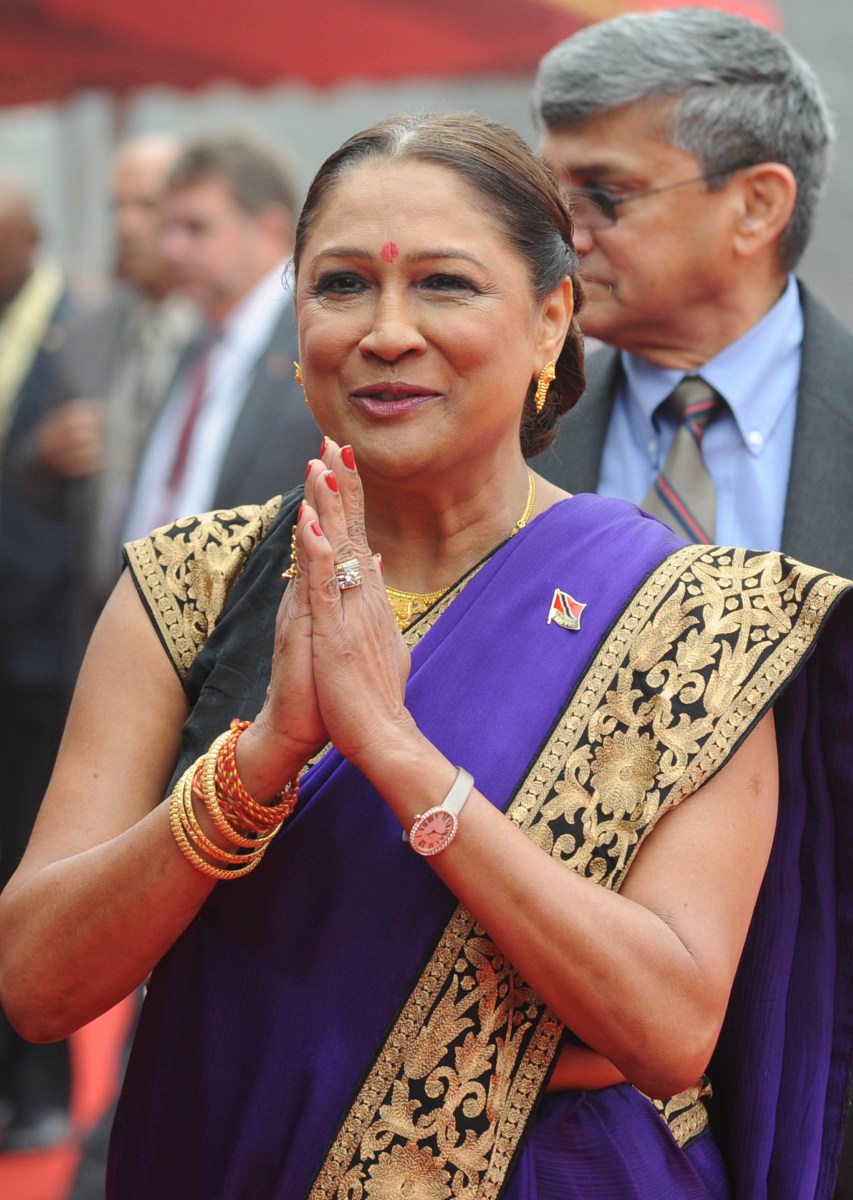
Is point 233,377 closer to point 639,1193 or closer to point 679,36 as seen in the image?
point 679,36

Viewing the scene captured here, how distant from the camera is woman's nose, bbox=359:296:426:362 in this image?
220cm

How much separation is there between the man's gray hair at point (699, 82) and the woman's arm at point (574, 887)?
150 centimetres

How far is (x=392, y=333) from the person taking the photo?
2.20 m

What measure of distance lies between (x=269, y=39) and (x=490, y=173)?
8.06m

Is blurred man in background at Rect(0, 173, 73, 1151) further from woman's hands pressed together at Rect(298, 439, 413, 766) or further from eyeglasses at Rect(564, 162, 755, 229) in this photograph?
woman's hands pressed together at Rect(298, 439, 413, 766)

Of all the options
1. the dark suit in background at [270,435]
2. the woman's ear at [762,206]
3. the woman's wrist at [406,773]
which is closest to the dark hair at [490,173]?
the woman's wrist at [406,773]

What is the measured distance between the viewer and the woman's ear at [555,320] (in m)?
2.43

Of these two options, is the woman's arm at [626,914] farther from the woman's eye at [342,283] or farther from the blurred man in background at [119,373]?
the blurred man in background at [119,373]

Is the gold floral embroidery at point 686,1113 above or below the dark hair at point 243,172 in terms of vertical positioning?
below

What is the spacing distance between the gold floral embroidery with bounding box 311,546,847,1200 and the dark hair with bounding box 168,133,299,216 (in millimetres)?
4297

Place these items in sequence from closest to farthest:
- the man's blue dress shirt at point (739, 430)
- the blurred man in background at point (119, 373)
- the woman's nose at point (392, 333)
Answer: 1. the woman's nose at point (392, 333)
2. the man's blue dress shirt at point (739, 430)
3. the blurred man in background at point (119, 373)

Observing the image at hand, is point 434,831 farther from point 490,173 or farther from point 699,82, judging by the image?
point 699,82

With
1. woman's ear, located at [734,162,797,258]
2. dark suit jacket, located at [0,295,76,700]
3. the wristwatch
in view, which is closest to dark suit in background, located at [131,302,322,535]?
dark suit jacket, located at [0,295,76,700]

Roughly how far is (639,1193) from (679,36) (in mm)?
2151
